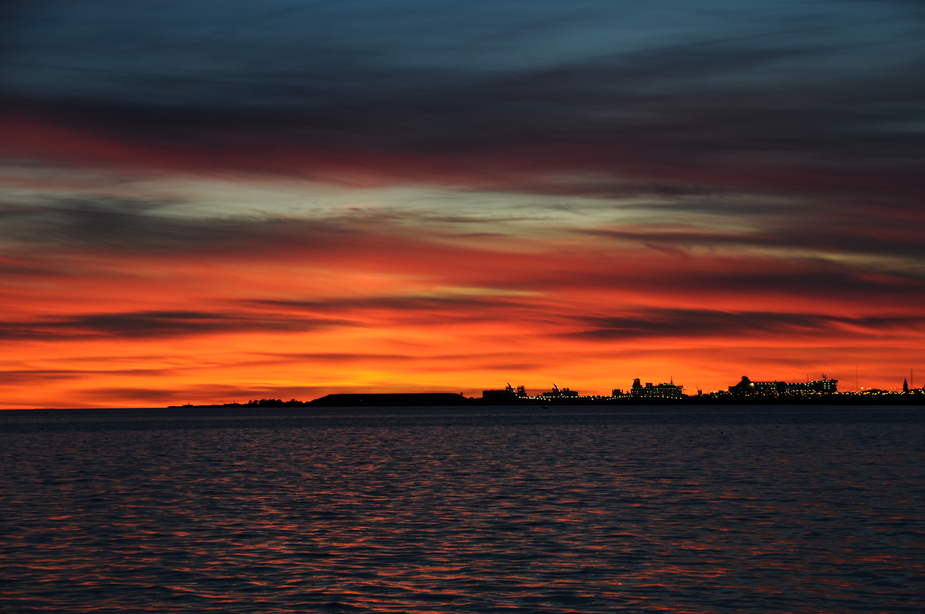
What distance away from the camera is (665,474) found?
216 feet

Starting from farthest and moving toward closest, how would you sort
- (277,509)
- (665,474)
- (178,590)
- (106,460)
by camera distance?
(106,460), (665,474), (277,509), (178,590)

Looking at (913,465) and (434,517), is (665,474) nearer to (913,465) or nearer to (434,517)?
(913,465)

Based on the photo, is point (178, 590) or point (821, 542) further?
point (821, 542)

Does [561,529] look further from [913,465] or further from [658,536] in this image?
[913,465]

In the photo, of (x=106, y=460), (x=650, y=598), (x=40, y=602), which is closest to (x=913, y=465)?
(x=650, y=598)

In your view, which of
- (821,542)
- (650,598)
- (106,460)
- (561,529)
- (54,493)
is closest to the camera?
(650,598)

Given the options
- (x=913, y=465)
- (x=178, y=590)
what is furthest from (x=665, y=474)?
(x=178, y=590)

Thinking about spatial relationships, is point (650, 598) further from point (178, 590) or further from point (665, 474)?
point (665, 474)

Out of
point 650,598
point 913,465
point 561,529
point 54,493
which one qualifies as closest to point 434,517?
point 561,529

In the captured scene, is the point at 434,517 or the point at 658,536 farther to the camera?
the point at 434,517

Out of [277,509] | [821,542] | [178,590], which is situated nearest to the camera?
[178,590]

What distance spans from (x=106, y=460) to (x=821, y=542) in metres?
76.0

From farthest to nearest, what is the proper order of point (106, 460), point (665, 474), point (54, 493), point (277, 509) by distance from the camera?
point (106, 460) → point (665, 474) → point (54, 493) → point (277, 509)

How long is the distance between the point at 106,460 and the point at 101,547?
203 feet
